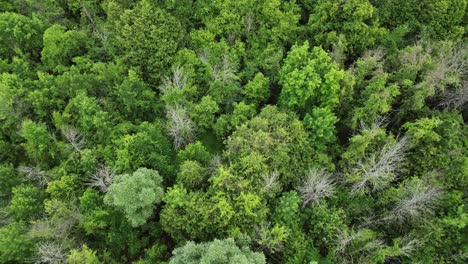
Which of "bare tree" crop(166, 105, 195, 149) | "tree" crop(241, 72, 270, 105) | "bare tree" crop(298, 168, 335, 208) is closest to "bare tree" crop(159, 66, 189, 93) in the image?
"bare tree" crop(166, 105, 195, 149)

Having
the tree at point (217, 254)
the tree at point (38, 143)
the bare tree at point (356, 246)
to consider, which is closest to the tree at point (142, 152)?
the tree at point (38, 143)

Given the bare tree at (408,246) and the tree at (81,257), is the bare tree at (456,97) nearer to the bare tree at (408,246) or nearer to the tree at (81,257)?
the bare tree at (408,246)

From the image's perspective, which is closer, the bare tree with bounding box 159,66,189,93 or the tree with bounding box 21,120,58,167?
the tree with bounding box 21,120,58,167

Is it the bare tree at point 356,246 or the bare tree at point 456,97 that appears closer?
the bare tree at point 356,246

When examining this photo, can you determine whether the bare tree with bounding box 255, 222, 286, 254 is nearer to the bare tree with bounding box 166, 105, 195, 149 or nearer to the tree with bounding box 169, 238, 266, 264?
the tree with bounding box 169, 238, 266, 264

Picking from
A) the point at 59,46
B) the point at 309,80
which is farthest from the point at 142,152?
the point at 309,80

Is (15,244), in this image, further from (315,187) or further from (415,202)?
(415,202)

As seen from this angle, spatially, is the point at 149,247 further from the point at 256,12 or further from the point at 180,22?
the point at 256,12
